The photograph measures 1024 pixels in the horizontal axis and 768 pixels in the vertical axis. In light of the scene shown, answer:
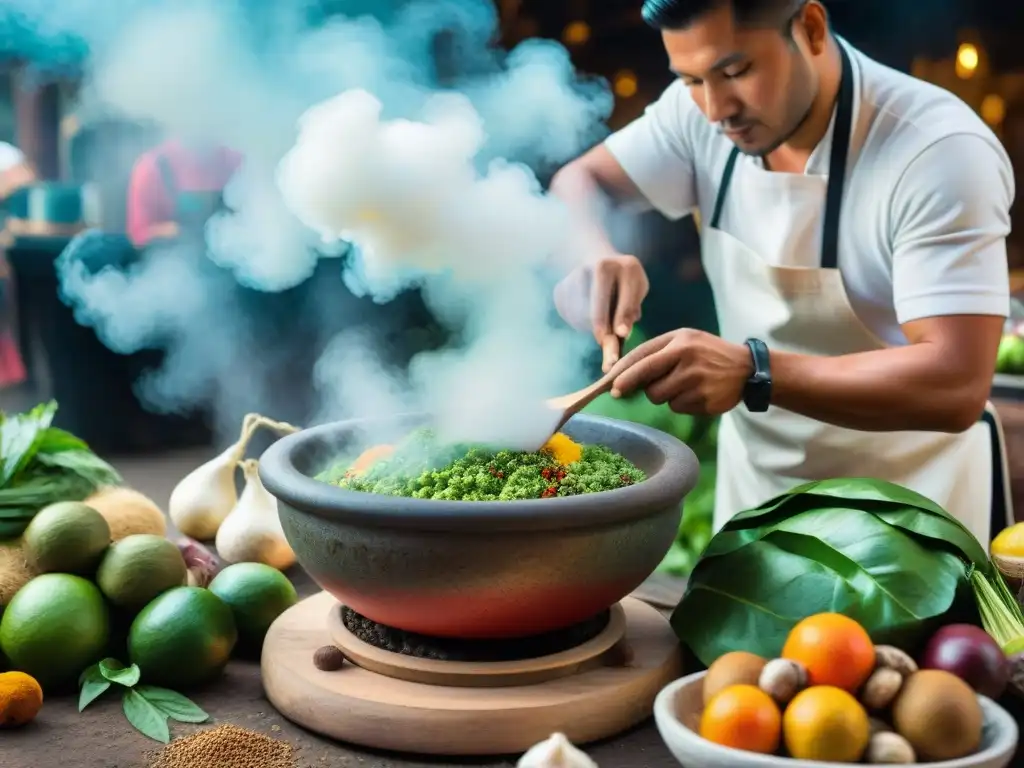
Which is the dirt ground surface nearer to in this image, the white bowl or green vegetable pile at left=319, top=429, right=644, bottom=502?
the white bowl

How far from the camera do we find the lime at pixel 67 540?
149 cm

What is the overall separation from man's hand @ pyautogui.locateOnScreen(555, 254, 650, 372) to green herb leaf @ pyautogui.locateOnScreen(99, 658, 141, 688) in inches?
35.4

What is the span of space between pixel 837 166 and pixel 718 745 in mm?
1291

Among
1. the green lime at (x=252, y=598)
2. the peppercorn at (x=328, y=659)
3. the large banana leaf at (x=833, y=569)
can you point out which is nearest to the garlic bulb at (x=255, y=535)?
the green lime at (x=252, y=598)

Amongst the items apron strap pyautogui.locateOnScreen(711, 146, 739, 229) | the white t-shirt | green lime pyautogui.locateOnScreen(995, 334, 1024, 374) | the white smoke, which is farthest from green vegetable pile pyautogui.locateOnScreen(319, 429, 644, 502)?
green lime pyautogui.locateOnScreen(995, 334, 1024, 374)

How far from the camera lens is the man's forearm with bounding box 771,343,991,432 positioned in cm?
168

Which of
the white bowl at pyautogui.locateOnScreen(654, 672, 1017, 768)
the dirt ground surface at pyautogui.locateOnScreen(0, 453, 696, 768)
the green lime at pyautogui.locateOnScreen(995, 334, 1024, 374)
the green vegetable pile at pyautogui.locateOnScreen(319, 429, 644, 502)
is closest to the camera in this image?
the white bowl at pyautogui.locateOnScreen(654, 672, 1017, 768)

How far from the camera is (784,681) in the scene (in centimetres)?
102

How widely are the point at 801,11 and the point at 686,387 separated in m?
0.73

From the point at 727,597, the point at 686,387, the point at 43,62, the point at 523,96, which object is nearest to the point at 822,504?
the point at 727,597

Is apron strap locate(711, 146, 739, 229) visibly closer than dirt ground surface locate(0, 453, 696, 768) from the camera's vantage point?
No

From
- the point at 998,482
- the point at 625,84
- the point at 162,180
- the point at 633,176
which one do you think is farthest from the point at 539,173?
the point at 998,482

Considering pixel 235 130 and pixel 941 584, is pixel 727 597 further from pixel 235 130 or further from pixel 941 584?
pixel 235 130

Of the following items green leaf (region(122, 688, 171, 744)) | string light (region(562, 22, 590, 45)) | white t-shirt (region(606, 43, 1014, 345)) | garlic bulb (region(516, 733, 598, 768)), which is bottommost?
green leaf (region(122, 688, 171, 744))
